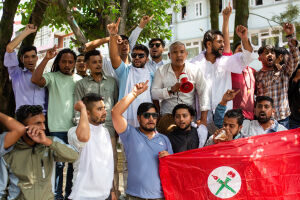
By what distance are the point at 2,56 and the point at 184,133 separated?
3381 millimetres

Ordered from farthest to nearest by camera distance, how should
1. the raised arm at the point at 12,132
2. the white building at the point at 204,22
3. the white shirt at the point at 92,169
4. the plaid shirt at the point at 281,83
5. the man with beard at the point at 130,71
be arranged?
the white building at the point at 204,22 → the plaid shirt at the point at 281,83 → the man with beard at the point at 130,71 → the white shirt at the point at 92,169 → the raised arm at the point at 12,132

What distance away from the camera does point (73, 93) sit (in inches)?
186

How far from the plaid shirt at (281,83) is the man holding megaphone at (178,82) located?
42.0 inches

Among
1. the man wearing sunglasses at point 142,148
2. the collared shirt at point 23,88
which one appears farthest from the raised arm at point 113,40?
the collared shirt at point 23,88

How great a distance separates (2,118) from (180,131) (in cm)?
217

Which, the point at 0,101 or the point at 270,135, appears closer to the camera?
the point at 270,135

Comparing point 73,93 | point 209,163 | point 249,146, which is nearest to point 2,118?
point 73,93

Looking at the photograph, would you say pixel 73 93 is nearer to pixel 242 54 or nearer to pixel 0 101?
pixel 0 101

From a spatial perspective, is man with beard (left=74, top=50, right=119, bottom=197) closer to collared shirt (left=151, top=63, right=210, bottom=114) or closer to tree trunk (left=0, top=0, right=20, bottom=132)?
collared shirt (left=151, top=63, right=210, bottom=114)

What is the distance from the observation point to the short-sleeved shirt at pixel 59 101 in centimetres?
453

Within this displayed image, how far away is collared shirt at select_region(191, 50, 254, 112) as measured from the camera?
502 cm

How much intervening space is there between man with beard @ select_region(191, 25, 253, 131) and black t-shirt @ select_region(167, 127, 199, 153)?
744 mm

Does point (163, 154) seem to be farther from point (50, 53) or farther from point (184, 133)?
point (50, 53)

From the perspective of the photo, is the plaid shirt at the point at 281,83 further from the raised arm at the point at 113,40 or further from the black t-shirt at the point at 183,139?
the raised arm at the point at 113,40
